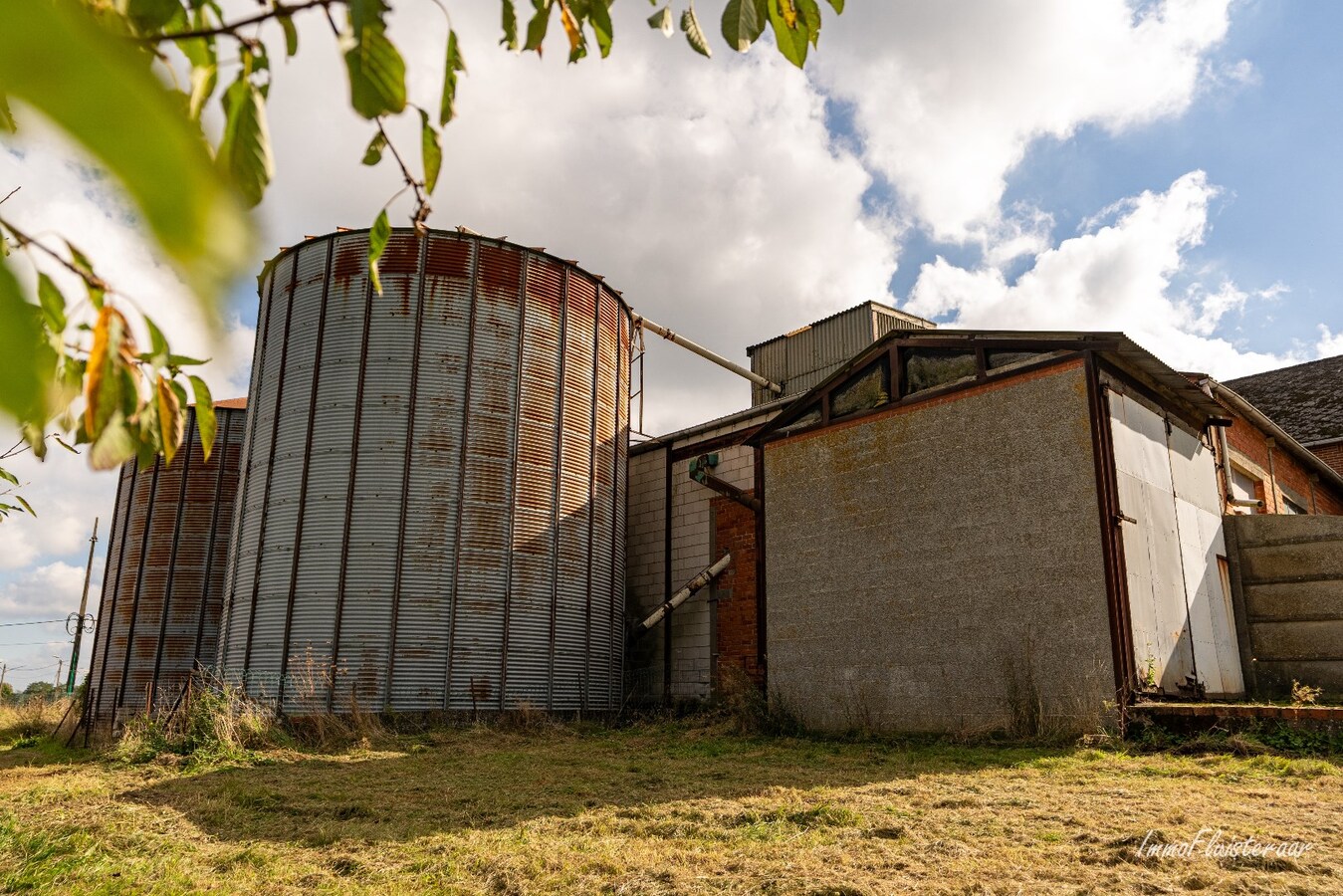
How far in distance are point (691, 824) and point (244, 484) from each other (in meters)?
11.1

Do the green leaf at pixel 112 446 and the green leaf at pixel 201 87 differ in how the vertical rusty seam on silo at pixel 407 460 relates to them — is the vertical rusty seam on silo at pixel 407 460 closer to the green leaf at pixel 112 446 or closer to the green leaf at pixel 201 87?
the green leaf at pixel 112 446

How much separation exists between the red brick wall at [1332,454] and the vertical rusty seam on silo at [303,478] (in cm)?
2190

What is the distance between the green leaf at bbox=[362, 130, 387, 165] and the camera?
1.47 meters

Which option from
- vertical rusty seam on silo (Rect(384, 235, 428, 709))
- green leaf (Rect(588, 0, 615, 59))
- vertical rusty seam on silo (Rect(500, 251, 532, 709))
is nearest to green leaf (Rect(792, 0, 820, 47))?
green leaf (Rect(588, 0, 615, 59))

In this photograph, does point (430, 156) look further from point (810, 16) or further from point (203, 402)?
point (810, 16)

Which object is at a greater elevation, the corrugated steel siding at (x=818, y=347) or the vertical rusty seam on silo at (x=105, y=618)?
the corrugated steel siding at (x=818, y=347)

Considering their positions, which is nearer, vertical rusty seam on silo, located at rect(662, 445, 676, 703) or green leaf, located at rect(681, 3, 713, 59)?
green leaf, located at rect(681, 3, 713, 59)

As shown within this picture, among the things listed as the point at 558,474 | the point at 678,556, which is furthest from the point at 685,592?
the point at 558,474

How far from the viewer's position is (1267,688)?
11.4 meters

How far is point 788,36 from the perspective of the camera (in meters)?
1.50

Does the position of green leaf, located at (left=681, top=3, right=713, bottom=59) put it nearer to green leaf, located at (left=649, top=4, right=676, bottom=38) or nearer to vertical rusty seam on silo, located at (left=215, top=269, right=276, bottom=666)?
green leaf, located at (left=649, top=4, right=676, bottom=38)

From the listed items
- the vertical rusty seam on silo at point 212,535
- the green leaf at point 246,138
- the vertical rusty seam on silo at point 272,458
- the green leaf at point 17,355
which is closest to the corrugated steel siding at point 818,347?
the vertical rusty seam on silo at point 272,458

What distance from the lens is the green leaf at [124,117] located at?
14.9 inches

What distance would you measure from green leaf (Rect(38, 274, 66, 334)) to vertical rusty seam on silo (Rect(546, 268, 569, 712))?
506 inches
